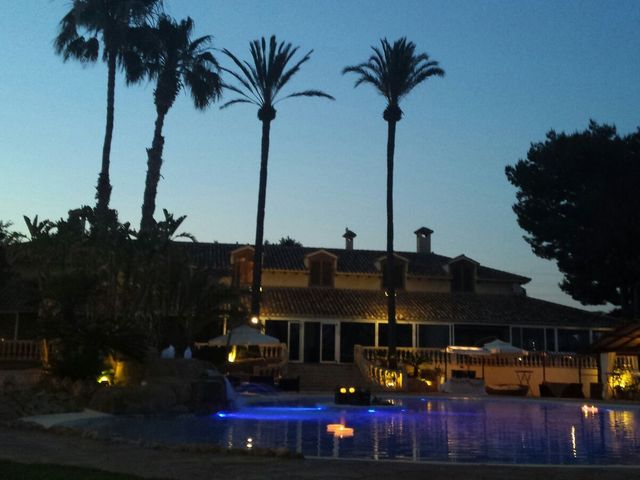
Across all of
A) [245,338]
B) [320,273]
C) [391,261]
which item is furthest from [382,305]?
[245,338]

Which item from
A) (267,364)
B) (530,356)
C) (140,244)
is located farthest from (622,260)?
(140,244)

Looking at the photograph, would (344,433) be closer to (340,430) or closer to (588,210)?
(340,430)

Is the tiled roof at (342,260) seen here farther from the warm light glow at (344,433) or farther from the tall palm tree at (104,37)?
the warm light glow at (344,433)

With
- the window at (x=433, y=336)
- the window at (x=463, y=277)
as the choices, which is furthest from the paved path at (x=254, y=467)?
the window at (x=463, y=277)

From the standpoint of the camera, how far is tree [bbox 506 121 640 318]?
39.6 m

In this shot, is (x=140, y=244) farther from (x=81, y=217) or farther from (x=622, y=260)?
(x=622, y=260)

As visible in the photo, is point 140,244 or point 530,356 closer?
point 140,244

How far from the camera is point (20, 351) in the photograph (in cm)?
2650

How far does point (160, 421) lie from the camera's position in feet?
50.4

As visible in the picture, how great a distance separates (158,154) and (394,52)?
12.6m

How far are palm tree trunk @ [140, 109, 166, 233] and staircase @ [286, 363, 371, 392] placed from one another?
9.65 m

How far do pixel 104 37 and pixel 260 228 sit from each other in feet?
37.0

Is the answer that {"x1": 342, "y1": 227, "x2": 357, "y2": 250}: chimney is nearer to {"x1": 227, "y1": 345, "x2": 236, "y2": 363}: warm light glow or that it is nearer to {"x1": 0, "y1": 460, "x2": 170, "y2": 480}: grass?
{"x1": 227, "y1": 345, "x2": 236, "y2": 363}: warm light glow

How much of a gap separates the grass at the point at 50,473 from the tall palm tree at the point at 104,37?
2516cm
